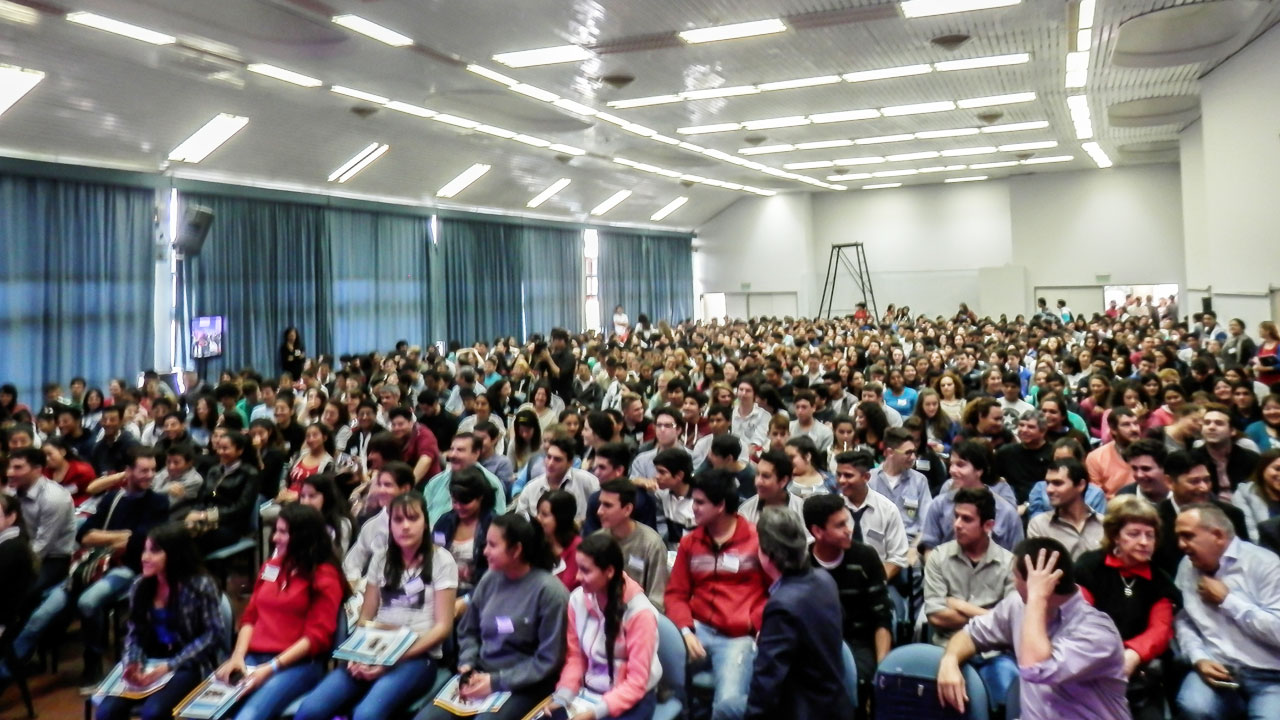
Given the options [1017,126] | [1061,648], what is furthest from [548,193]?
[1061,648]

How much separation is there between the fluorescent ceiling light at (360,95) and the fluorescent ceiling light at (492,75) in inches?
64.3

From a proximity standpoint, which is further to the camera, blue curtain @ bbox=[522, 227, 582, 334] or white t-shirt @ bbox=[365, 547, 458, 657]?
blue curtain @ bbox=[522, 227, 582, 334]

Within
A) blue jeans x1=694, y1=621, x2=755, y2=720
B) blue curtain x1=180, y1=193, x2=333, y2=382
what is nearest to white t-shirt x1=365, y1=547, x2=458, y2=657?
blue jeans x1=694, y1=621, x2=755, y2=720

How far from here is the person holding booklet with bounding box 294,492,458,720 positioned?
11.8ft

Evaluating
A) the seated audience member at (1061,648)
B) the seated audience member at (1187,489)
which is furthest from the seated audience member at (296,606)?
the seated audience member at (1187,489)

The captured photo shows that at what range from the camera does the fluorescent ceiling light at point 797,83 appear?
36.2 ft

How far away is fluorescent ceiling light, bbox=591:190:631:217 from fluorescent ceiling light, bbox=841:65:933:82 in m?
10.2

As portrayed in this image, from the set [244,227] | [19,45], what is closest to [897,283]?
[244,227]

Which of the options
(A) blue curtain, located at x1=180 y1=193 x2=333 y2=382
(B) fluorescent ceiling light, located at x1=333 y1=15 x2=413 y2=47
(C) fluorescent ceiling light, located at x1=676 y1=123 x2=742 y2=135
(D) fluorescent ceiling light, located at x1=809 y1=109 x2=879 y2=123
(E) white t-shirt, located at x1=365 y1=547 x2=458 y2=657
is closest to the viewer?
(E) white t-shirt, located at x1=365 y1=547 x2=458 y2=657

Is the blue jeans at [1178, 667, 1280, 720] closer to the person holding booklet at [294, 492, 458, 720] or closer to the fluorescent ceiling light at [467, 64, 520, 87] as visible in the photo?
the person holding booklet at [294, 492, 458, 720]

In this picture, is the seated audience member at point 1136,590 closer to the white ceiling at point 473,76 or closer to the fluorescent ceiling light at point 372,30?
the white ceiling at point 473,76

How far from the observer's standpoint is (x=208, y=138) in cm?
1177

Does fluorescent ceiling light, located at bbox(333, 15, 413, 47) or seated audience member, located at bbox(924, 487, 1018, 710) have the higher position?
fluorescent ceiling light, located at bbox(333, 15, 413, 47)

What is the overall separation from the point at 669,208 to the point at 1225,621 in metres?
21.2
